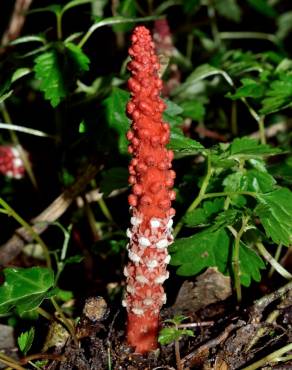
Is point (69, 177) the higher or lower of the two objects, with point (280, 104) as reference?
lower

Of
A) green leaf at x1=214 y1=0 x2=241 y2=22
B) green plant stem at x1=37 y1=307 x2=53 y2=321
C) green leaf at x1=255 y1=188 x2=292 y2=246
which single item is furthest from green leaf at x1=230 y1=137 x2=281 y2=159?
green leaf at x1=214 y1=0 x2=241 y2=22

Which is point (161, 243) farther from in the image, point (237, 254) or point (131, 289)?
point (237, 254)

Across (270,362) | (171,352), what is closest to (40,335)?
(171,352)

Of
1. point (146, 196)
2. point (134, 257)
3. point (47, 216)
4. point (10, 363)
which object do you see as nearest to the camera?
point (146, 196)

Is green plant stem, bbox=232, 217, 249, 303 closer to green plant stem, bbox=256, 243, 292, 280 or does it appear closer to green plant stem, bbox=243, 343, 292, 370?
green plant stem, bbox=256, 243, 292, 280

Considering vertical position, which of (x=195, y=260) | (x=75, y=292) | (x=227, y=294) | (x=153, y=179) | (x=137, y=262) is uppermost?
(x=153, y=179)

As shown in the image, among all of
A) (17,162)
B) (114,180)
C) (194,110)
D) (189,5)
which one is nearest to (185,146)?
(114,180)

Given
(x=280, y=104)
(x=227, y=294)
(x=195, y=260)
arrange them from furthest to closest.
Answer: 1. (x=280, y=104)
2. (x=227, y=294)
3. (x=195, y=260)

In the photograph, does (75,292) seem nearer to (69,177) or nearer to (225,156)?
(69,177)
